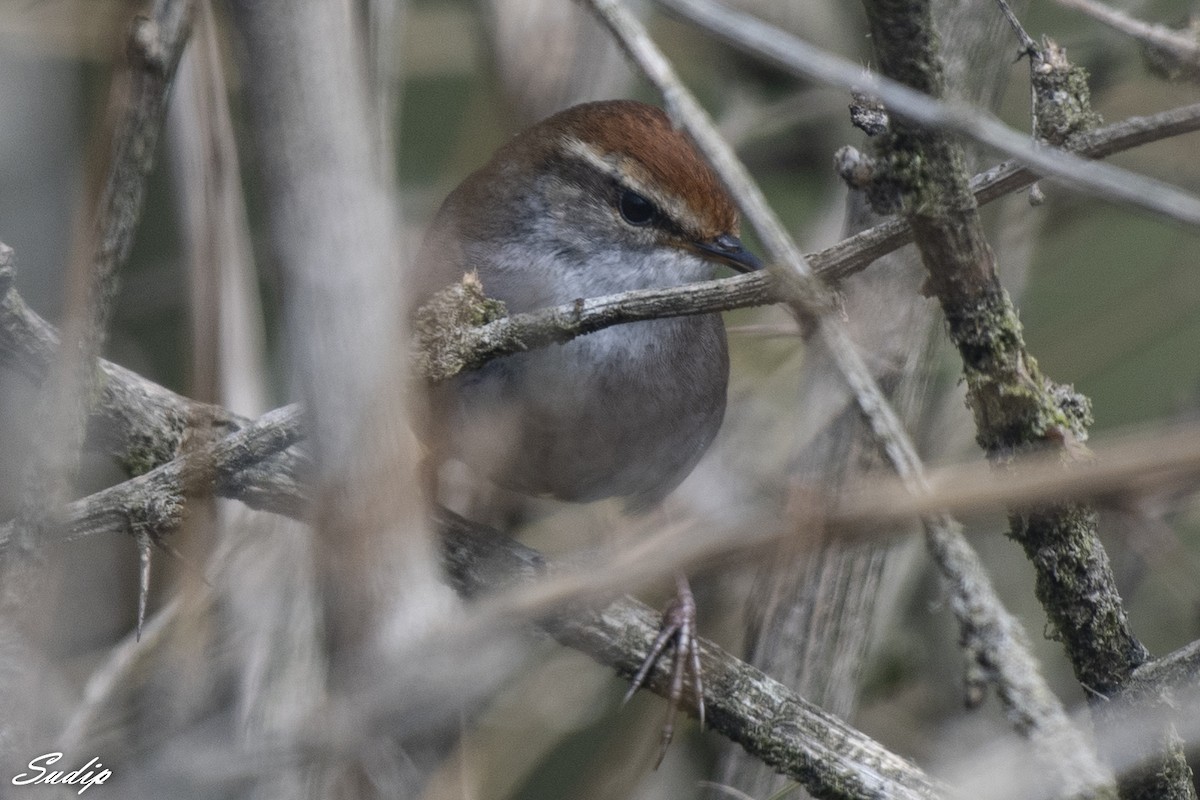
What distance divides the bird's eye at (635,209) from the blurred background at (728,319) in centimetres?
45

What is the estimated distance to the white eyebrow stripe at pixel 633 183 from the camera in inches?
133

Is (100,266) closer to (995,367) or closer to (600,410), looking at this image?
(995,367)

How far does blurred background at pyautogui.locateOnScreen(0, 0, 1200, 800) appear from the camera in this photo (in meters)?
3.69

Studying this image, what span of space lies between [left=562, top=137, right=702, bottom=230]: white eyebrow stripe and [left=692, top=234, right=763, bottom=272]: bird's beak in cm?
6

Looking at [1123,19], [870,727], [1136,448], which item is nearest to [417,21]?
[870,727]

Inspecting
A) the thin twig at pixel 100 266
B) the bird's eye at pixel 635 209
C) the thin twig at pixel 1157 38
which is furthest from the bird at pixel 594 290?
the thin twig at pixel 100 266

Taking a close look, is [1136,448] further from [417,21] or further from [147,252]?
[147,252]

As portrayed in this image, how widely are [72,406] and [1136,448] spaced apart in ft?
4.35

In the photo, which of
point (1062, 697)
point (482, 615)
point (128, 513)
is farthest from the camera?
point (1062, 697)

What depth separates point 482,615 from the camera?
4.57 feet

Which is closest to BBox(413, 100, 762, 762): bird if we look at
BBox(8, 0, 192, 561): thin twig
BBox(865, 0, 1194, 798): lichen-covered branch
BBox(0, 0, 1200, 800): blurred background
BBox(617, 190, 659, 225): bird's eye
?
BBox(617, 190, 659, 225): bird's eye

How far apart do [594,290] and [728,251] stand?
364mm

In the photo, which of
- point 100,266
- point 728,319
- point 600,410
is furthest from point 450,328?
point 728,319
